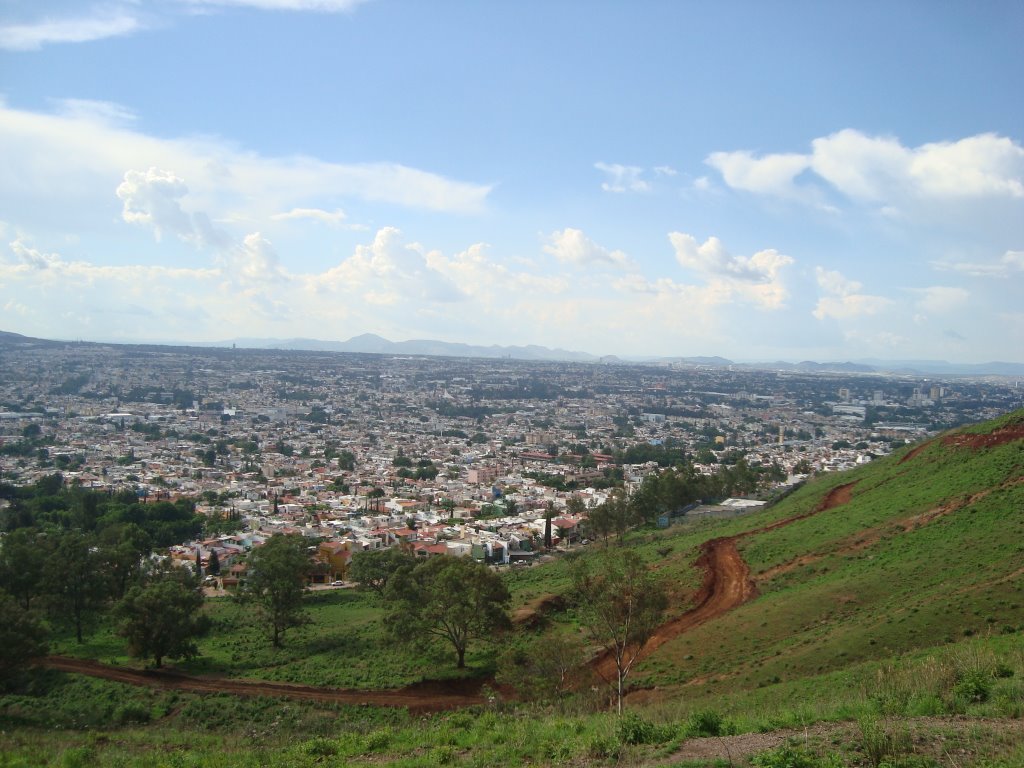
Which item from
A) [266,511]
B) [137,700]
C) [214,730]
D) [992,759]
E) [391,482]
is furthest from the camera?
[391,482]

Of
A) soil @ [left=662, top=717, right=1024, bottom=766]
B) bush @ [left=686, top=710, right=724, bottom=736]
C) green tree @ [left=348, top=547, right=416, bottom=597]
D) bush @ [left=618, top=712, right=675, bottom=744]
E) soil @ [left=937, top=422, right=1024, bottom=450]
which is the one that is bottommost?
green tree @ [left=348, top=547, right=416, bottom=597]

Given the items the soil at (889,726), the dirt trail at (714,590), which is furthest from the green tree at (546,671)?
the soil at (889,726)

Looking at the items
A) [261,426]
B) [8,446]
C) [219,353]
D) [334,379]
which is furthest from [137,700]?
[219,353]

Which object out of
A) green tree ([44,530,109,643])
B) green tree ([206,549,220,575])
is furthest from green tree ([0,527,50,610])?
green tree ([206,549,220,575])

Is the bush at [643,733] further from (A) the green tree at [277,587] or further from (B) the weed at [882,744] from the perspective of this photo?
(A) the green tree at [277,587]

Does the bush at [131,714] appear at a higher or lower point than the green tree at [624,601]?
lower

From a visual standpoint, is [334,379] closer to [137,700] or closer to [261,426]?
[261,426]

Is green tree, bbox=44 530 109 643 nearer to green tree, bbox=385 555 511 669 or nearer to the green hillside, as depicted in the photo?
the green hillside
